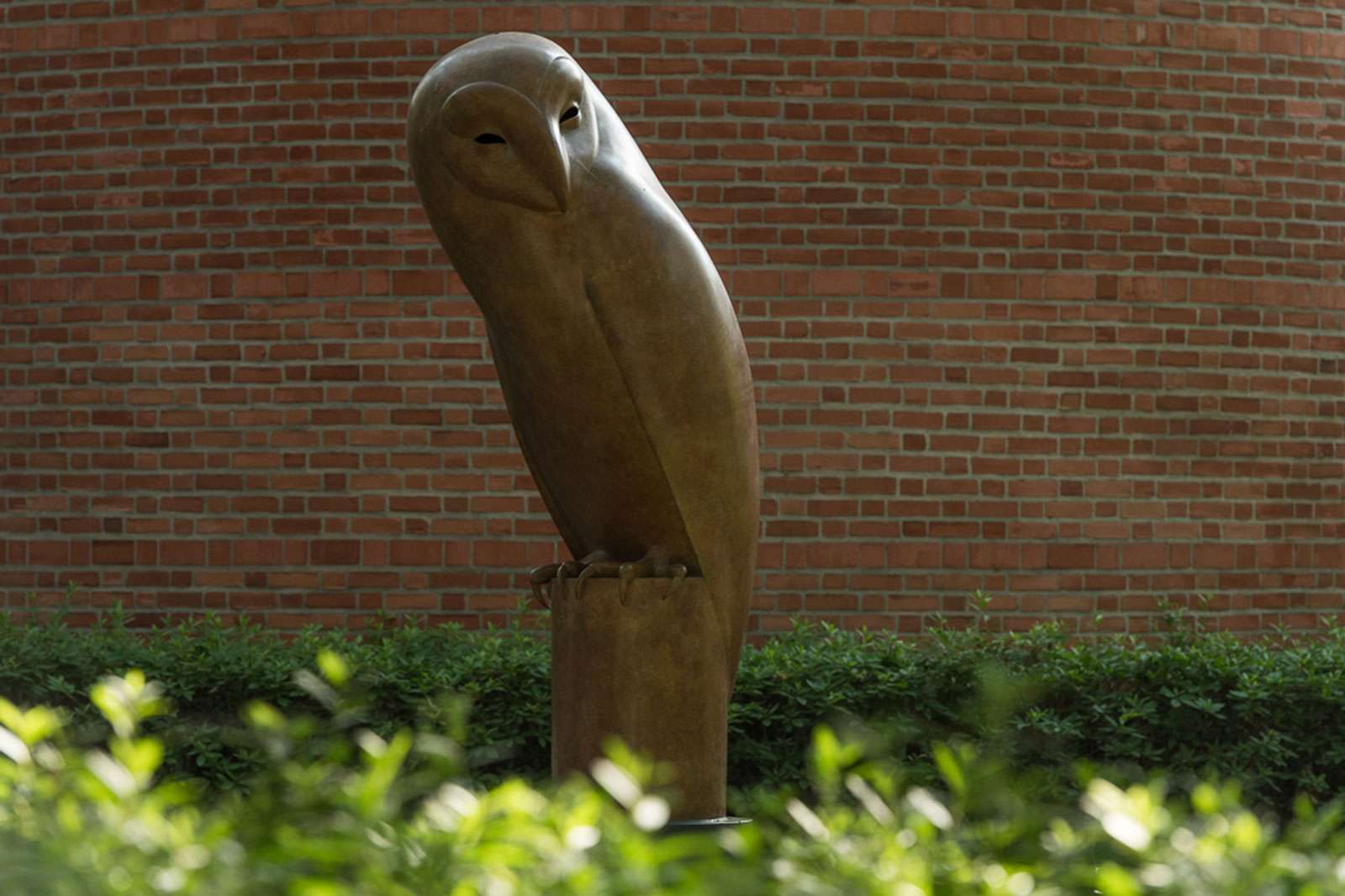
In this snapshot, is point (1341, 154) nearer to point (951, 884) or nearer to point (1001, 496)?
point (1001, 496)

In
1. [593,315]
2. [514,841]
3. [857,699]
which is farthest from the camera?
[857,699]

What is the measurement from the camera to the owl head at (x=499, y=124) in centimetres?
351

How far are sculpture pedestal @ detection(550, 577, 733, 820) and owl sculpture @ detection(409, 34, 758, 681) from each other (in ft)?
0.17

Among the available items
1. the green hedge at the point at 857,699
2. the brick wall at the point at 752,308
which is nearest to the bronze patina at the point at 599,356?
the green hedge at the point at 857,699

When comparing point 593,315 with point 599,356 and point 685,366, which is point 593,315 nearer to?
point 599,356

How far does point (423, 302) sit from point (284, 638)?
1.49m

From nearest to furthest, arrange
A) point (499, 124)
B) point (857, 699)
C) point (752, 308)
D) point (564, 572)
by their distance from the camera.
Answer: point (499, 124), point (564, 572), point (857, 699), point (752, 308)

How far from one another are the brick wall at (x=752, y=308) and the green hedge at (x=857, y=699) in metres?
0.85

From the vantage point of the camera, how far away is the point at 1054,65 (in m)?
6.70

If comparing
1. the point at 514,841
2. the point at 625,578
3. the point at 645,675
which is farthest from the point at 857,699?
the point at 514,841

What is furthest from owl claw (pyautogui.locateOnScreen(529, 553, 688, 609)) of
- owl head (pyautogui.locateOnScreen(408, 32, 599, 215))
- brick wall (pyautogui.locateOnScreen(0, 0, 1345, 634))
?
brick wall (pyautogui.locateOnScreen(0, 0, 1345, 634))

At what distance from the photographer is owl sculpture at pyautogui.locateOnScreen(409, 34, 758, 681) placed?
3537 millimetres

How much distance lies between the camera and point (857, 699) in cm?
549

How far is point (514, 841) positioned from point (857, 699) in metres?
4.25
